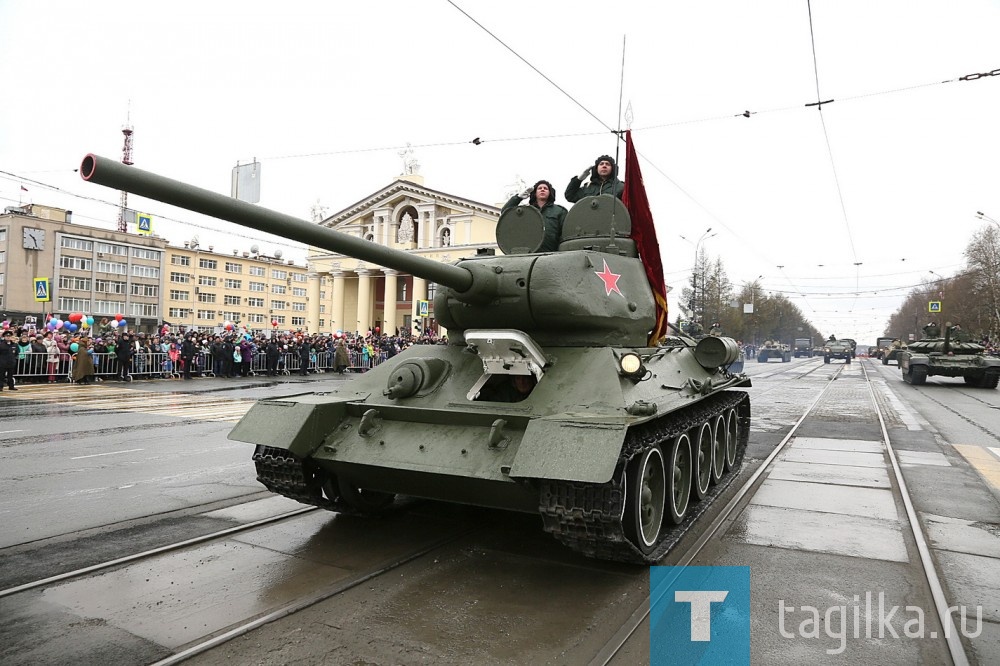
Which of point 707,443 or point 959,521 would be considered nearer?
A: point 959,521

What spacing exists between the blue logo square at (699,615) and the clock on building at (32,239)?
203 ft

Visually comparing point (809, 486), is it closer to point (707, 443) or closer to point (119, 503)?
point (707, 443)

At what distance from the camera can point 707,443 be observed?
7.84 metres

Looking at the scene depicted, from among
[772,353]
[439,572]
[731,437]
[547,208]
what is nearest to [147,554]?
[439,572]

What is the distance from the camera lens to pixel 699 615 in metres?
4.64

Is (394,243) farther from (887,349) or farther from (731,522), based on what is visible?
(731,522)

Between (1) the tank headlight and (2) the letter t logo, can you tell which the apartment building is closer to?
(1) the tank headlight

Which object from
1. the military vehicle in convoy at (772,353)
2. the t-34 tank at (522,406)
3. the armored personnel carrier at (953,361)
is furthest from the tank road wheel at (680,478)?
the military vehicle in convoy at (772,353)

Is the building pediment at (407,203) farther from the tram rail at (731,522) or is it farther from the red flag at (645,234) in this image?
the tram rail at (731,522)

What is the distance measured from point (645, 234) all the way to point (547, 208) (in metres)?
1.34

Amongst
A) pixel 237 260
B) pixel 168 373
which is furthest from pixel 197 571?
pixel 237 260

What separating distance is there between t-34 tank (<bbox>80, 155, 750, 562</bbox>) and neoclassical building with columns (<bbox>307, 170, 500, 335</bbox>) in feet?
138

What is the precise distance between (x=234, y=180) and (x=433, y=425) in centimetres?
1298

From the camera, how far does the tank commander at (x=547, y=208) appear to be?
26.7 feet
